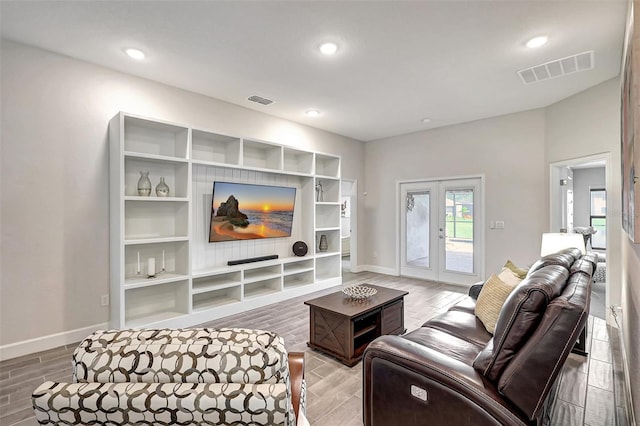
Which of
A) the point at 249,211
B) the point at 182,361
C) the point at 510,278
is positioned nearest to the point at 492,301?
the point at 510,278

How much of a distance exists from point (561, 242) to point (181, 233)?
13.5 ft

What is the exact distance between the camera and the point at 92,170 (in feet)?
10.6

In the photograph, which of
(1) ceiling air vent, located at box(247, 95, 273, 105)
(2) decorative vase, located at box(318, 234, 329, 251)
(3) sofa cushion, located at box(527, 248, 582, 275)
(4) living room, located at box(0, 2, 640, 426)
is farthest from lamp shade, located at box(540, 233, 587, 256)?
(1) ceiling air vent, located at box(247, 95, 273, 105)

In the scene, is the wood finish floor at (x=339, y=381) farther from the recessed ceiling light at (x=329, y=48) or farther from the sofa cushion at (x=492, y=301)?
the recessed ceiling light at (x=329, y=48)

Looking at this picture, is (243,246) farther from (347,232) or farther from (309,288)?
(347,232)

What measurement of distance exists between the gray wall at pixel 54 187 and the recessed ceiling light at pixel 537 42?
13.3ft

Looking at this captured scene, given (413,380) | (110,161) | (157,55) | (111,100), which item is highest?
(157,55)

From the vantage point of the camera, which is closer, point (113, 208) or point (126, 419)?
point (126, 419)

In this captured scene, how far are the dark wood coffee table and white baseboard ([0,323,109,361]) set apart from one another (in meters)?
2.40

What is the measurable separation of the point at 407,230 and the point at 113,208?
5.05 m

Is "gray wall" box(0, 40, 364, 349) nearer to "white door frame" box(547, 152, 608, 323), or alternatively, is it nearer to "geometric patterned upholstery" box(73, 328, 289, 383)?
"geometric patterned upholstery" box(73, 328, 289, 383)

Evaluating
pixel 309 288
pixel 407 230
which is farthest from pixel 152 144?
pixel 407 230

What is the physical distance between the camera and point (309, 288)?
16.2ft

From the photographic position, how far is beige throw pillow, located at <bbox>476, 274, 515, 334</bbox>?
218 centimetres
